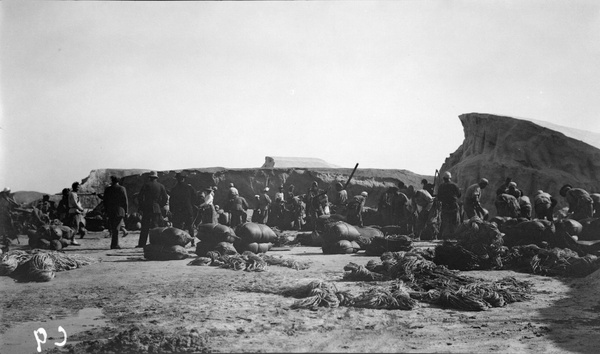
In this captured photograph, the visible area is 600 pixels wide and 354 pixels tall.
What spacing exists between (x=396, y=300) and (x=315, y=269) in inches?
56.5

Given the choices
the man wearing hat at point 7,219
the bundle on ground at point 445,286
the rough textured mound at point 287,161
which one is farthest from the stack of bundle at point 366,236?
the man wearing hat at point 7,219

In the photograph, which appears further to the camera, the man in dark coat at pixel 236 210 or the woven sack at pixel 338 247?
the man in dark coat at pixel 236 210

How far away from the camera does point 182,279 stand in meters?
5.55

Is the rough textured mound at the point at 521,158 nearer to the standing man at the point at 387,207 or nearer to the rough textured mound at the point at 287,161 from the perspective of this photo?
the standing man at the point at 387,207

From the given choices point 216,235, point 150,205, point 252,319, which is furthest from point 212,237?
point 252,319

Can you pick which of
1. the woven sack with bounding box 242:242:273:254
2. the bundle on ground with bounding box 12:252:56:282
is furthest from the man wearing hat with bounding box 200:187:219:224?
the bundle on ground with bounding box 12:252:56:282

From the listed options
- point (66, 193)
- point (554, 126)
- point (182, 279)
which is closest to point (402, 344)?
point (182, 279)

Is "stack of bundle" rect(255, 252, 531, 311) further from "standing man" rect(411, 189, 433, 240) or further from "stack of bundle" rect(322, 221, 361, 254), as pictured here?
"standing man" rect(411, 189, 433, 240)

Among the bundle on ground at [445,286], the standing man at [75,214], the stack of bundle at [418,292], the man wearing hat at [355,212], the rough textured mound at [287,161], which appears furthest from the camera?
the man wearing hat at [355,212]

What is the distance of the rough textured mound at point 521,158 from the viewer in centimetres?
1222

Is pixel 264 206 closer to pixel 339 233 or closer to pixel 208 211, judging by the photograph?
pixel 208 211

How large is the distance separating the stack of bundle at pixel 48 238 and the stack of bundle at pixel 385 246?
473 cm

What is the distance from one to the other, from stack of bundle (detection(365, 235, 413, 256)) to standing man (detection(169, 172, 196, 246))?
306cm

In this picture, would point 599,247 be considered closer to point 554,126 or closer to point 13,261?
point 554,126
